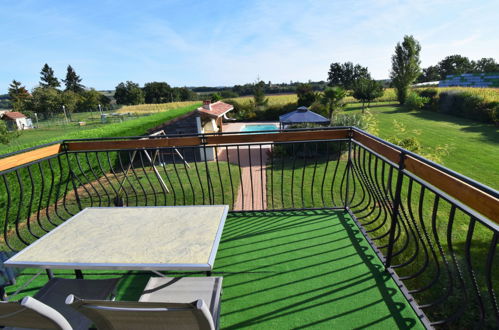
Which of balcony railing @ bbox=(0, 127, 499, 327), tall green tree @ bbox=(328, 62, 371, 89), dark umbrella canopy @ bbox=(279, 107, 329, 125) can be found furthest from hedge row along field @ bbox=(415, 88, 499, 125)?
tall green tree @ bbox=(328, 62, 371, 89)

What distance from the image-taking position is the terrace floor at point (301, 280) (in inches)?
66.5

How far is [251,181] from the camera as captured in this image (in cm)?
291

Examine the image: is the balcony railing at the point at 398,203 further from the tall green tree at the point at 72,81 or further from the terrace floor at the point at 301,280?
the tall green tree at the point at 72,81

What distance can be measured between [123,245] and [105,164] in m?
A: 9.67

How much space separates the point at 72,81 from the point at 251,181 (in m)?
75.6

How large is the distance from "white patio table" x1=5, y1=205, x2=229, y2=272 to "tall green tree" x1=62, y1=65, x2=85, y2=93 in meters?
73.6

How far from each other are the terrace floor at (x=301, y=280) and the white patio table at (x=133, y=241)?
2.05 feet

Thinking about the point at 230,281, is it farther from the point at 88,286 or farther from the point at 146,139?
the point at 146,139

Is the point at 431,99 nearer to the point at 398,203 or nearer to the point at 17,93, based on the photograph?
the point at 398,203

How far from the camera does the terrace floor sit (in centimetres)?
169

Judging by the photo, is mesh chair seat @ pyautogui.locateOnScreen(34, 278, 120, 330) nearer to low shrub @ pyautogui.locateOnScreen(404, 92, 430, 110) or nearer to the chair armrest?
the chair armrest

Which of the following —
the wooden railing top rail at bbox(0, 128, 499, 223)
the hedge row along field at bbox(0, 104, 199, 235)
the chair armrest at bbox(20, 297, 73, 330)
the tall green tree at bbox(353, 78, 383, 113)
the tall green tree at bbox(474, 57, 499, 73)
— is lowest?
the hedge row along field at bbox(0, 104, 199, 235)

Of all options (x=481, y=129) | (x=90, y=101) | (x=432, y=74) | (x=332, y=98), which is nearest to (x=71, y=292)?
(x=332, y=98)

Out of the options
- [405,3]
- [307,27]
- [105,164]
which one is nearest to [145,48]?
[105,164]
